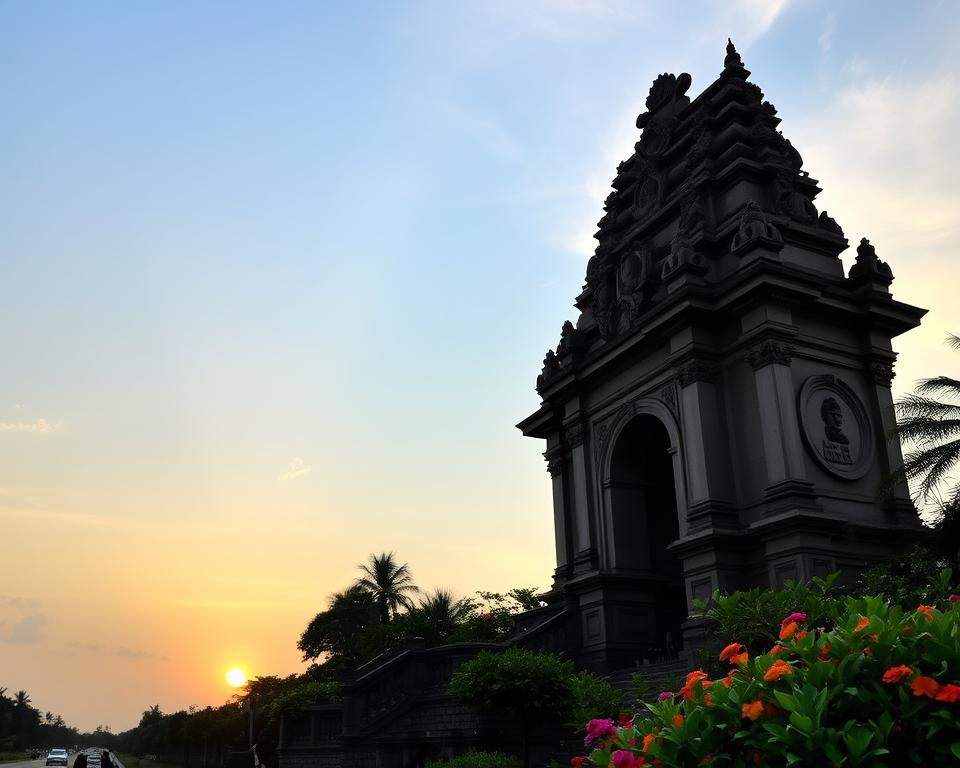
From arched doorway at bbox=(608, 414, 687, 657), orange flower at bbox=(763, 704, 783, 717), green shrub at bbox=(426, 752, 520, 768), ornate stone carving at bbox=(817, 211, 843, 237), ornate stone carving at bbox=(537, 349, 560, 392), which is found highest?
ornate stone carving at bbox=(817, 211, 843, 237)

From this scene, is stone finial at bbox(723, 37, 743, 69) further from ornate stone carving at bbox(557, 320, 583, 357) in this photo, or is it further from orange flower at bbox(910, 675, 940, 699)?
orange flower at bbox(910, 675, 940, 699)

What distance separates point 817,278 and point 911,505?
259 inches

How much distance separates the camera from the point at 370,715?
2439 cm

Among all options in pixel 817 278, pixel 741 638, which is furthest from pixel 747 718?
pixel 817 278

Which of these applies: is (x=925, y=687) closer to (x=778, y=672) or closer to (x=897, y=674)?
(x=897, y=674)

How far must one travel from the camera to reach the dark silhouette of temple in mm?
23875

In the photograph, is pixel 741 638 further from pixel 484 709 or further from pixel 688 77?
pixel 688 77

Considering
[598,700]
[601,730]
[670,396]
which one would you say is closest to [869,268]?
[670,396]

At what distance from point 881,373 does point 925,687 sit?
23967 millimetres

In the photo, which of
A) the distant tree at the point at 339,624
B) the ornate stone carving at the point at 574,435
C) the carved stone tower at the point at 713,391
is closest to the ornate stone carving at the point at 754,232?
the carved stone tower at the point at 713,391

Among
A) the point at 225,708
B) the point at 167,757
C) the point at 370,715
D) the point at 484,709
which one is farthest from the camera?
the point at 167,757

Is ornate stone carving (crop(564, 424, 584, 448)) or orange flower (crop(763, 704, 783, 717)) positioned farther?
ornate stone carving (crop(564, 424, 584, 448))

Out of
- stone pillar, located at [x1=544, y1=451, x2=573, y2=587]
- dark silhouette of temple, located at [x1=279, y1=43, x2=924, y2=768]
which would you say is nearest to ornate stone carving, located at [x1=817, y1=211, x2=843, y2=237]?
dark silhouette of temple, located at [x1=279, y1=43, x2=924, y2=768]

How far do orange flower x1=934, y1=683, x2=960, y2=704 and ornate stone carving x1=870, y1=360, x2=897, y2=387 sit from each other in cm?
2364
